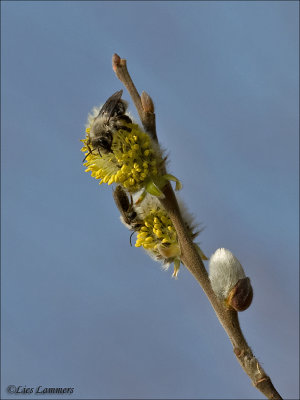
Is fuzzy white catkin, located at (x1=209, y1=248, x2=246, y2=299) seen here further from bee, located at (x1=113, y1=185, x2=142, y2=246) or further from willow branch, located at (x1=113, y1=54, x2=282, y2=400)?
bee, located at (x1=113, y1=185, x2=142, y2=246)

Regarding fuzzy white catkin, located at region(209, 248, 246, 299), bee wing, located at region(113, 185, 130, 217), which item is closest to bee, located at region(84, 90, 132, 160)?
bee wing, located at region(113, 185, 130, 217)

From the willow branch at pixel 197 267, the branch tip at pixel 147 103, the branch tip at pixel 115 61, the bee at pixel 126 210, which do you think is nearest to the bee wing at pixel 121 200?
the bee at pixel 126 210

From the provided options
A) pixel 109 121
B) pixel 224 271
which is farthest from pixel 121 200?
pixel 224 271

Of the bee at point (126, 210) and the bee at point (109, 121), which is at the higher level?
the bee at point (109, 121)

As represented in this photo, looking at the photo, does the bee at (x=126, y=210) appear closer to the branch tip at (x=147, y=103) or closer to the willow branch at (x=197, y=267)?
the willow branch at (x=197, y=267)

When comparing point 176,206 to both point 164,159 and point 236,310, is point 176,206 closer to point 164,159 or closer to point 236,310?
point 164,159

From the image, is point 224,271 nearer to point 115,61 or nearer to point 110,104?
point 110,104

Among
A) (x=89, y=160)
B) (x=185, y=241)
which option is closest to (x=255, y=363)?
(x=185, y=241)
